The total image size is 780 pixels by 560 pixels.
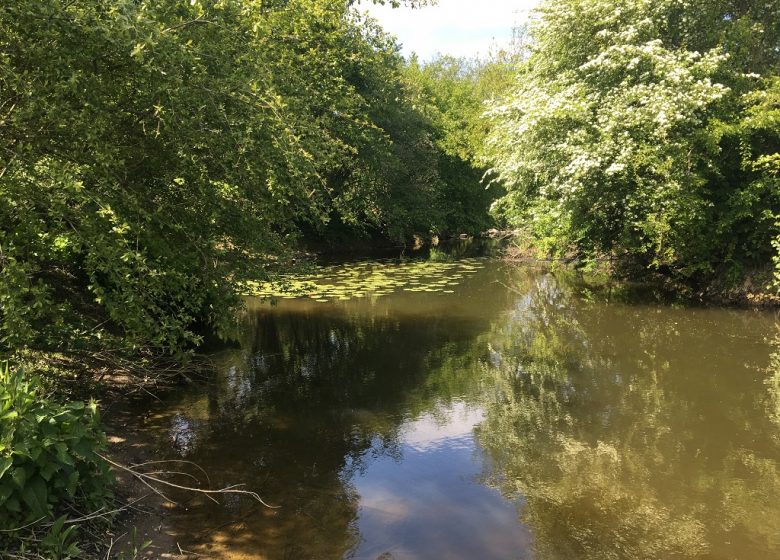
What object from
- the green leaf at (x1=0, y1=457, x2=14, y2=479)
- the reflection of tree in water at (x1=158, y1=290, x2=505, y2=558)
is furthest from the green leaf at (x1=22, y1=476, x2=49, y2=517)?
the reflection of tree in water at (x1=158, y1=290, x2=505, y2=558)

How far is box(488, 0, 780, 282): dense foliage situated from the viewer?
1266 centimetres

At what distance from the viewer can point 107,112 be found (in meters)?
4.95

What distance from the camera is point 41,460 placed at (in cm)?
356

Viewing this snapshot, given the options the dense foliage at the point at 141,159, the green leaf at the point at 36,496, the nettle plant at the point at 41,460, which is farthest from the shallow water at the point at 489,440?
the dense foliage at the point at 141,159

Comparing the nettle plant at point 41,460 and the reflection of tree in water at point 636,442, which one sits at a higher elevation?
the nettle plant at point 41,460

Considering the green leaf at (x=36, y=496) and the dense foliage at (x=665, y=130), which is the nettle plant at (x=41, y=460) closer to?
the green leaf at (x=36, y=496)

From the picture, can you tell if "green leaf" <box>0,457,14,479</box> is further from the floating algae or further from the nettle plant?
the floating algae

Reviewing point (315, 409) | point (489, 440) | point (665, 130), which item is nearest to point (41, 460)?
point (315, 409)

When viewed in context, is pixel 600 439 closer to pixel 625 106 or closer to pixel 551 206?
pixel 625 106

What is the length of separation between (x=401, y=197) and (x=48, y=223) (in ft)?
85.2

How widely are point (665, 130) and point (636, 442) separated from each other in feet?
28.6

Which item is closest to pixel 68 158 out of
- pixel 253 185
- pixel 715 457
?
pixel 253 185

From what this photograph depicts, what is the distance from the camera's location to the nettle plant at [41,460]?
341 centimetres

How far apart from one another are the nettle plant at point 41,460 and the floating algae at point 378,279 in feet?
30.9
